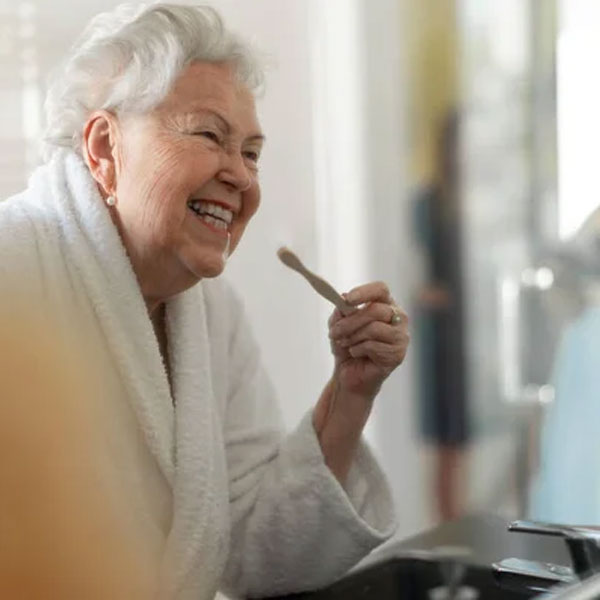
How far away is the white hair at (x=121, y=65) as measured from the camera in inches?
29.7

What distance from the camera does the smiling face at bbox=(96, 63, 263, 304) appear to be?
0.76 metres

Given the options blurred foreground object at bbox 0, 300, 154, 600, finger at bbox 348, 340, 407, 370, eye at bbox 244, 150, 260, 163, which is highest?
eye at bbox 244, 150, 260, 163

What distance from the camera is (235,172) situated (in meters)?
0.79

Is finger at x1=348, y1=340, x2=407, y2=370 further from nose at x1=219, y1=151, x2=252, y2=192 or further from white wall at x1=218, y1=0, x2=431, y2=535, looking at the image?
nose at x1=219, y1=151, x2=252, y2=192

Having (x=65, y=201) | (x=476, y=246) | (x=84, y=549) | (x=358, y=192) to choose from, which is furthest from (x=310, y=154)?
(x=476, y=246)

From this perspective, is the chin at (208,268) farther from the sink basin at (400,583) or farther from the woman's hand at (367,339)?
the sink basin at (400,583)

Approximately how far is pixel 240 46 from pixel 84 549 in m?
0.44

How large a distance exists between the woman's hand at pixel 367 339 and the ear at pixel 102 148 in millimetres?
205

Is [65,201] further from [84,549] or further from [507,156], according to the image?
[507,156]

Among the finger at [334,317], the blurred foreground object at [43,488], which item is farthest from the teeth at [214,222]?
the blurred foreground object at [43,488]

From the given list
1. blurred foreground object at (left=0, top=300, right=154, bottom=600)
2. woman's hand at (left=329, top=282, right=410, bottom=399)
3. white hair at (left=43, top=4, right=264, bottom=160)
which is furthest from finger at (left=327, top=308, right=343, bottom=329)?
blurred foreground object at (left=0, top=300, right=154, bottom=600)

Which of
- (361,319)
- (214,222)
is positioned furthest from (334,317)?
(214,222)

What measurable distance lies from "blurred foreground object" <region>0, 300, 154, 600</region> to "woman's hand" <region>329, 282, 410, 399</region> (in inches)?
13.4

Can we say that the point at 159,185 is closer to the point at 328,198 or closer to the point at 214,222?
the point at 214,222
